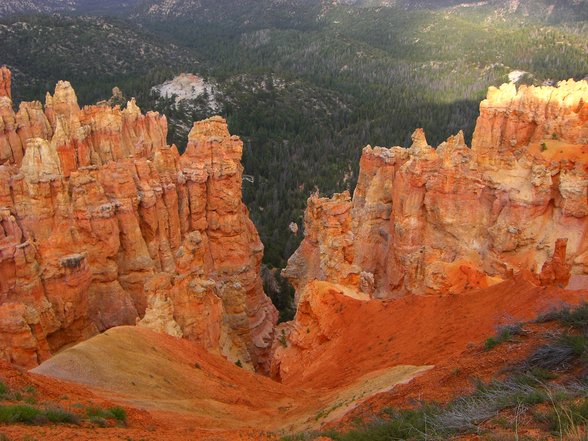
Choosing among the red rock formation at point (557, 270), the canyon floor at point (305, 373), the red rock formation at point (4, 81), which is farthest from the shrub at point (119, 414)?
the red rock formation at point (4, 81)

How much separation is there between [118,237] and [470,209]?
15.4m

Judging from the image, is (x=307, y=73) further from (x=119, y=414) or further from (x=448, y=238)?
(x=119, y=414)

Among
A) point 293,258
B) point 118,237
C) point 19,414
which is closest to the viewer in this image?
point 19,414

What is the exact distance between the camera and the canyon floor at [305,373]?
9469 mm

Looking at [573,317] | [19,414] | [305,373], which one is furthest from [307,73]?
[19,414]

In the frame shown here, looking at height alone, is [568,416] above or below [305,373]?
above

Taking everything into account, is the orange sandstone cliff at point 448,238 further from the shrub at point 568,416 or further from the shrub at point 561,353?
the shrub at point 568,416

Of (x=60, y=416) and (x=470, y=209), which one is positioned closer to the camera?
(x=60, y=416)

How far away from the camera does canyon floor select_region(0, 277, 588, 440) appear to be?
31.1 ft

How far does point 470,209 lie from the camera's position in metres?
24.0

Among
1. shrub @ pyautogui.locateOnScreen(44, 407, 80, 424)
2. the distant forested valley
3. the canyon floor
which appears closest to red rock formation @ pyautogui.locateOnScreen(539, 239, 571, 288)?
the canyon floor

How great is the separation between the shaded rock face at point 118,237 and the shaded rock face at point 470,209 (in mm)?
3741

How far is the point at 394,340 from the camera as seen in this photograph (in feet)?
50.8

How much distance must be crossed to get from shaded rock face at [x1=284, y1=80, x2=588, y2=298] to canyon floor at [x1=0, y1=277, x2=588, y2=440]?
307cm
